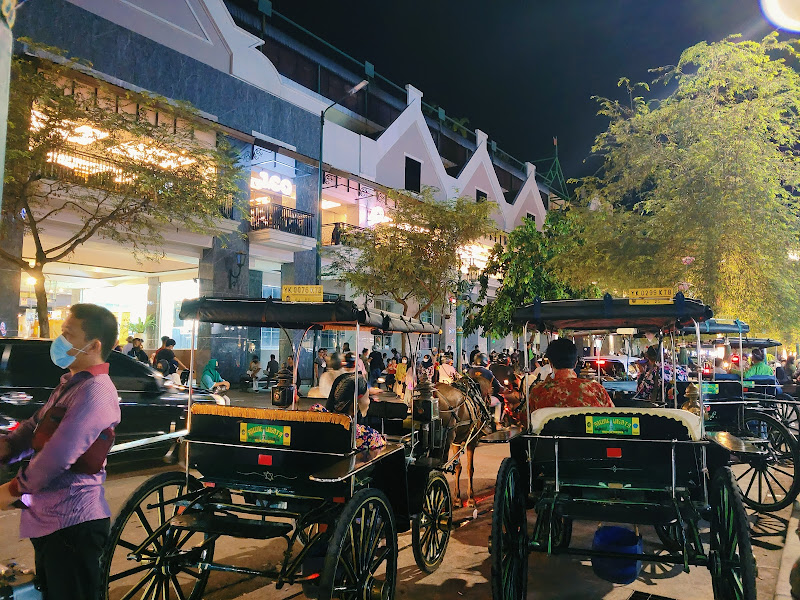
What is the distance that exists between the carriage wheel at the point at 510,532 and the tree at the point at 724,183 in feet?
27.0

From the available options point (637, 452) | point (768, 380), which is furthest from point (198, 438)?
point (768, 380)

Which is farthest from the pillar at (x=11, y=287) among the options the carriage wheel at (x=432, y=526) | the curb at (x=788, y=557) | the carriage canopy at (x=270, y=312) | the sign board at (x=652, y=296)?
the curb at (x=788, y=557)

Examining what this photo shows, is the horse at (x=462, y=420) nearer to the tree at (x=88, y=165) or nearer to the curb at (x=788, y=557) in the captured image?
the curb at (x=788, y=557)

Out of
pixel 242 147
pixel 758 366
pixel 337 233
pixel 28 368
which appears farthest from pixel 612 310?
pixel 337 233

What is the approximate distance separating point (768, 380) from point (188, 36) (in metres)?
20.3

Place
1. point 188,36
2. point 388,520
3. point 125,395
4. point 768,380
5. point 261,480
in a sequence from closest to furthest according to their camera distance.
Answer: point 388,520, point 261,480, point 125,395, point 768,380, point 188,36

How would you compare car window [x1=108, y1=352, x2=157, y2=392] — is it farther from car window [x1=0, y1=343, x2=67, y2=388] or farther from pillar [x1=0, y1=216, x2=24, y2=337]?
pillar [x1=0, y1=216, x2=24, y2=337]

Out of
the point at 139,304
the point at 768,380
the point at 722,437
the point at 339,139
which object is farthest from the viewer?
the point at 339,139

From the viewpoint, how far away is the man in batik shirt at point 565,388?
527 centimetres

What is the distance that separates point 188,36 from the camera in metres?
20.2

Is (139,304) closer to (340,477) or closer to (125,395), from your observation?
(125,395)

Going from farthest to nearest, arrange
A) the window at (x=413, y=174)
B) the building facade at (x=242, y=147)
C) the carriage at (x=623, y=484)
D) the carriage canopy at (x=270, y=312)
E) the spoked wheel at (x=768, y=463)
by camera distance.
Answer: the window at (x=413, y=174) → the building facade at (x=242, y=147) → the spoked wheel at (x=768, y=463) → the carriage canopy at (x=270, y=312) → the carriage at (x=623, y=484)

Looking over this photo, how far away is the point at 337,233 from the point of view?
2559 cm

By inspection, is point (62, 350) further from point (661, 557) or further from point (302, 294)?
point (661, 557)
